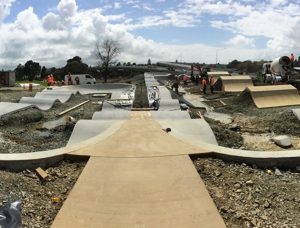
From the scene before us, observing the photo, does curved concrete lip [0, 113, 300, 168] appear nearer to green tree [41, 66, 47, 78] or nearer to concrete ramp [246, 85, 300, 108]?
concrete ramp [246, 85, 300, 108]

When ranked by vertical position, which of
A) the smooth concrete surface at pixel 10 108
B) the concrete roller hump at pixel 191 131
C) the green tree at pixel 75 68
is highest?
the green tree at pixel 75 68

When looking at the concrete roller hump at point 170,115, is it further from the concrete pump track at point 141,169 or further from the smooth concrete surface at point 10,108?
the smooth concrete surface at point 10,108

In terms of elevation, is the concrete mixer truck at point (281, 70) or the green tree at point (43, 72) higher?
the concrete mixer truck at point (281, 70)

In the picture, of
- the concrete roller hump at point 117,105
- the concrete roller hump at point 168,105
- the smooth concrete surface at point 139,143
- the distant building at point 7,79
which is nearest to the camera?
the smooth concrete surface at point 139,143

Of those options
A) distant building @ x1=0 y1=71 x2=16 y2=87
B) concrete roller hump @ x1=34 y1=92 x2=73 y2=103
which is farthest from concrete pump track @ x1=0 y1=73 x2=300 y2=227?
distant building @ x1=0 y1=71 x2=16 y2=87

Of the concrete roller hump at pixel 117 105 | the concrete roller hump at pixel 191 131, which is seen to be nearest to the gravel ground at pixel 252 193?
the concrete roller hump at pixel 191 131

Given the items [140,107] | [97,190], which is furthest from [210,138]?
[140,107]

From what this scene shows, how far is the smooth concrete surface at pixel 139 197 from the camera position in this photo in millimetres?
6043

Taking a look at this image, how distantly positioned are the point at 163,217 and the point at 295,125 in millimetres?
9016

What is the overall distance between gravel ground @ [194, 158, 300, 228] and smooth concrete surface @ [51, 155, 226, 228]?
348mm

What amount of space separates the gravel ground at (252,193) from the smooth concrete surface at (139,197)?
0.35 m

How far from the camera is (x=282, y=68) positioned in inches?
1141

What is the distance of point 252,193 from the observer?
7.43 metres

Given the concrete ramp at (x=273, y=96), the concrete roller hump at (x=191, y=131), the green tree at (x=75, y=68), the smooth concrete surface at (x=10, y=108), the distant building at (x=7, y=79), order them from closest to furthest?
the concrete roller hump at (x=191, y=131) → the smooth concrete surface at (x=10, y=108) → the concrete ramp at (x=273, y=96) → the distant building at (x=7, y=79) → the green tree at (x=75, y=68)
